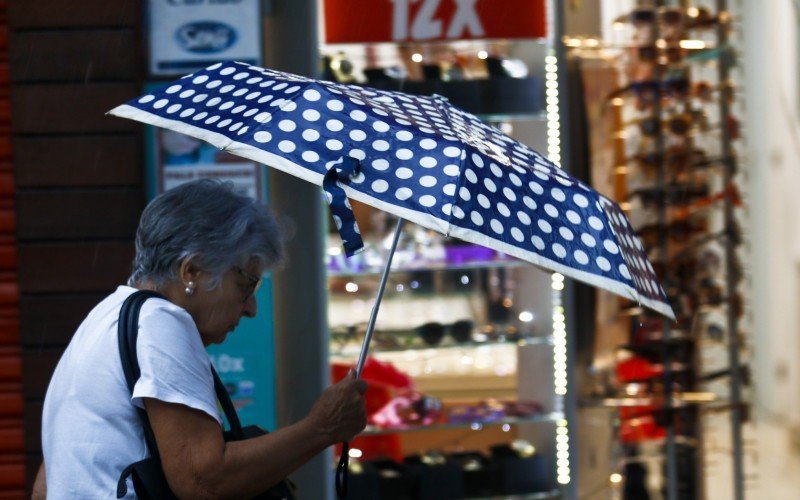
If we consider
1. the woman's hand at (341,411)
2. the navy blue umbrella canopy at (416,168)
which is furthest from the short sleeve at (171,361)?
the navy blue umbrella canopy at (416,168)

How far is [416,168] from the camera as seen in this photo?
2295mm

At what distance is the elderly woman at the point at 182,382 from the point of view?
2.25 metres

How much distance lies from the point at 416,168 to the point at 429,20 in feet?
11.3

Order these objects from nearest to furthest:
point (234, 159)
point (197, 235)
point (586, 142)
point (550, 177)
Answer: point (197, 235) → point (550, 177) → point (234, 159) → point (586, 142)

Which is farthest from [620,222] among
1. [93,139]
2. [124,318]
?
[93,139]

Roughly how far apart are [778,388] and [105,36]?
348cm

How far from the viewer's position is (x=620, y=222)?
277cm

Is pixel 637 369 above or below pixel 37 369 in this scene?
below

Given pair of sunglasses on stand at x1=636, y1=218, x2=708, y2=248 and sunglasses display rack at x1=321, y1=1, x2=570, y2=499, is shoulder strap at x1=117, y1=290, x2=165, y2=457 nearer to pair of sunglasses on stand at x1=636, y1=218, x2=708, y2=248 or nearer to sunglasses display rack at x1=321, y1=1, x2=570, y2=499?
sunglasses display rack at x1=321, y1=1, x2=570, y2=499

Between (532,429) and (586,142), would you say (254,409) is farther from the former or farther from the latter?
(586,142)

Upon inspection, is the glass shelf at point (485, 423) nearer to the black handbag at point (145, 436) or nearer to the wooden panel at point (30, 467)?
the wooden panel at point (30, 467)

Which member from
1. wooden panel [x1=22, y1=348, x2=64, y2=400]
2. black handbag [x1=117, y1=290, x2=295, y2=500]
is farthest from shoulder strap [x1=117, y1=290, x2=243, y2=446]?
wooden panel [x1=22, y1=348, x2=64, y2=400]

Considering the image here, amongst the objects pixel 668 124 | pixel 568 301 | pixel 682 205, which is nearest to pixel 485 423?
pixel 568 301

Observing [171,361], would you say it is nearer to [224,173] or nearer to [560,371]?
[224,173]
